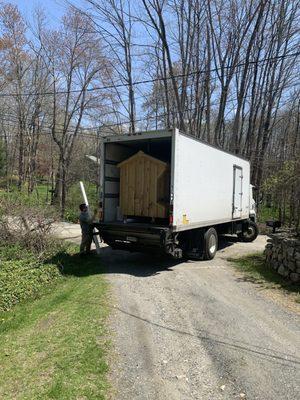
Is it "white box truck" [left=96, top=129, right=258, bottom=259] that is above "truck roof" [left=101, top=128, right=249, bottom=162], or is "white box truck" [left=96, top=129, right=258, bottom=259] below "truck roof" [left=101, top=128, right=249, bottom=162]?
below

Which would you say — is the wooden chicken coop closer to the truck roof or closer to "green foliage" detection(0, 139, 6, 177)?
the truck roof

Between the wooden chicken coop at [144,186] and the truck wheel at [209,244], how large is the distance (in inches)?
64.0

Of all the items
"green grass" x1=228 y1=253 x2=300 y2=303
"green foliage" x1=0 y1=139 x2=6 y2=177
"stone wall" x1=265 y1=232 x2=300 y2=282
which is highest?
"green foliage" x1=0 y1=139 x2=6 y2=177

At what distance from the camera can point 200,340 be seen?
5.55 m

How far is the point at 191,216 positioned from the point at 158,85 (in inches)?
817

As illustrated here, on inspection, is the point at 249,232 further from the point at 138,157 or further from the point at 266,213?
the point at 266,213

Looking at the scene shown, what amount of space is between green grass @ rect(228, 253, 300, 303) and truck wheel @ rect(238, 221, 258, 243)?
10.5 ft

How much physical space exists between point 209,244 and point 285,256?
2.33m

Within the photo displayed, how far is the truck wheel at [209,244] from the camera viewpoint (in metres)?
11.1

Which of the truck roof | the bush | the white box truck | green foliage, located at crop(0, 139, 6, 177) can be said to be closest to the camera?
the truck roof

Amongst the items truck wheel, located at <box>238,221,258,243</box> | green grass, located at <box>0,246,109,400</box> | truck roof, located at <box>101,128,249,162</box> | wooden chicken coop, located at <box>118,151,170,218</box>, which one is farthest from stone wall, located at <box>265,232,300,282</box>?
truck wheel, located at <box>238,221,258,243</box>

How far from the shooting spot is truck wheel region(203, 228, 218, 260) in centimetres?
1115

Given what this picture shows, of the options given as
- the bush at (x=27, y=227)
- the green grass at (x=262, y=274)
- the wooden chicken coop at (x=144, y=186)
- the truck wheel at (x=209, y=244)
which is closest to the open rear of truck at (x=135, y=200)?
the wooden chicken coop at (x=144, y=186)

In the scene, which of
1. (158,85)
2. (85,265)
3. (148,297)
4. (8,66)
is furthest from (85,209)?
(8,66)
